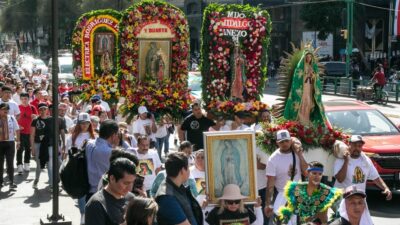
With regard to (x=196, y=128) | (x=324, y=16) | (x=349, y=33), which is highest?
(x=324, y=16)

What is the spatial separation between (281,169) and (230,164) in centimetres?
168

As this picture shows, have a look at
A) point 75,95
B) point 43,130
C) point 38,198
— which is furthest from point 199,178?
point 75,95

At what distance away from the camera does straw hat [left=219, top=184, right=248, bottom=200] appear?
6875 mm

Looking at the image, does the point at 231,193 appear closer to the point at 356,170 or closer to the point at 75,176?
the point at 75,176

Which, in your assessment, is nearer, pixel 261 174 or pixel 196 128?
pixel 261 174

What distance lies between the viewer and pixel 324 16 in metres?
51.5

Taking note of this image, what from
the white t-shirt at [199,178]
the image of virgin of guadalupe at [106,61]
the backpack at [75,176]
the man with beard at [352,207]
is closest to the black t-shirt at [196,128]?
the white t-shirt at [199,178]

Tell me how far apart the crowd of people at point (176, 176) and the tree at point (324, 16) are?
123 feet

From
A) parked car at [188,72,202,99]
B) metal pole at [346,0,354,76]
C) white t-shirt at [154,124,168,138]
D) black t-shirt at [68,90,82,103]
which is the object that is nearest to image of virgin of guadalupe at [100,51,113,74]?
black t-shirt at [68,90,82,103]

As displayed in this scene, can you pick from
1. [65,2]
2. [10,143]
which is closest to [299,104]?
[10,143]

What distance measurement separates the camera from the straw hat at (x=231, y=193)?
6.88m

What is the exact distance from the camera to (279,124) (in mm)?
11023

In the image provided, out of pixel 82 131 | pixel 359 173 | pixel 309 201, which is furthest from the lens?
pixel 82 131

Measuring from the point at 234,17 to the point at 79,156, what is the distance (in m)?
8.31
